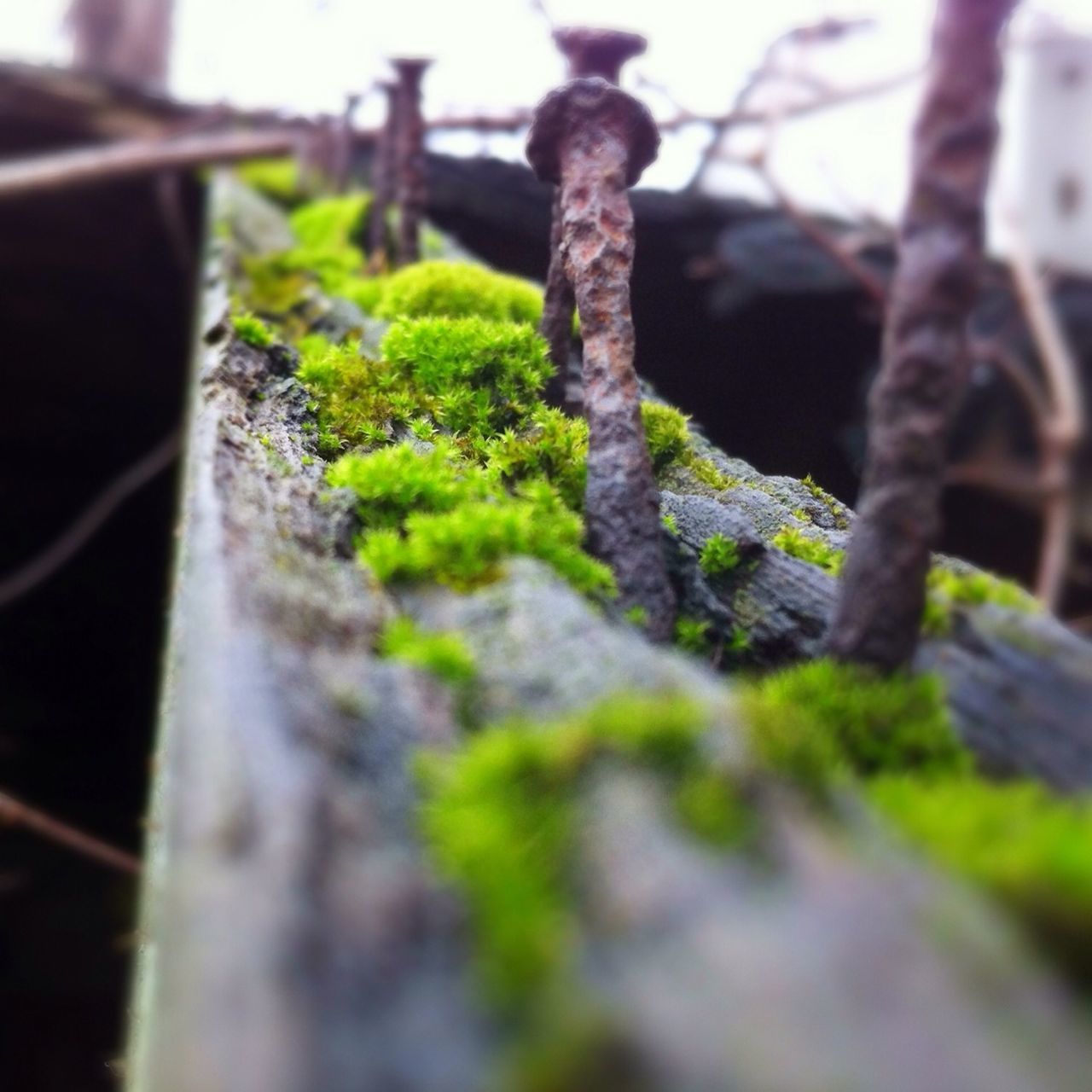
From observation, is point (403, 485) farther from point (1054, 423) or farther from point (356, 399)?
point (1054, 423)

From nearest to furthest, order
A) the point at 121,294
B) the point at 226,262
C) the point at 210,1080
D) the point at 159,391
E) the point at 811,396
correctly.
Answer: the point at 210,1080 → the point at 811,396 → the point at 226,262 → the point at 121,294 → the point at 159,391

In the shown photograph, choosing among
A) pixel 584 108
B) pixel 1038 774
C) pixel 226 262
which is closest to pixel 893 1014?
pixel 1038 774

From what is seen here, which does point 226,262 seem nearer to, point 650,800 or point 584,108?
point 584,108

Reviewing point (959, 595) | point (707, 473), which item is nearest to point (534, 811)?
point (959, 595)

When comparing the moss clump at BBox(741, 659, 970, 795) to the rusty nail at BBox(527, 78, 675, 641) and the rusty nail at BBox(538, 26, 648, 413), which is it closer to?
the rusty nail at BBox(527, 78, 675, 641)

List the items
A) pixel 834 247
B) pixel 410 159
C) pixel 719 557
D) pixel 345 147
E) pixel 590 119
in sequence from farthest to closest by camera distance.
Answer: pixel 345 147 → pixel 834 247 → pixel 410 159 → pixel 590 119 → pixel 719 557

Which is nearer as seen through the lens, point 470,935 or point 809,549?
point 470,935

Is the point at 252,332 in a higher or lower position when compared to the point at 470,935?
higher
